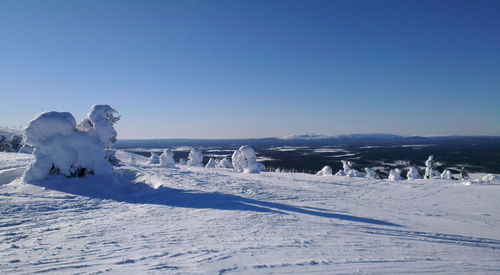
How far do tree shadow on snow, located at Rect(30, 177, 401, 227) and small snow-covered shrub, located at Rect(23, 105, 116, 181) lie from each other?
1.96 feet

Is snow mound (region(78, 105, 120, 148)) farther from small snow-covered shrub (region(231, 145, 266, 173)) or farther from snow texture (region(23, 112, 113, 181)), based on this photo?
small snow-covered shrub (region(231, 145, 266, 173))

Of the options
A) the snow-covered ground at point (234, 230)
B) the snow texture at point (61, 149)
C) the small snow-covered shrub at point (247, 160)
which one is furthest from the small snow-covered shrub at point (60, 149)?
the small snow-covered shrub at point (247, 160)

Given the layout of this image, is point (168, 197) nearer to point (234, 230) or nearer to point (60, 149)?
point (234, 230)

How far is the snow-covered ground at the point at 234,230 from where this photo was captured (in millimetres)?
5281

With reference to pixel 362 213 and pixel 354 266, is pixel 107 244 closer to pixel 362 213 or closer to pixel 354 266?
pixel 354 266

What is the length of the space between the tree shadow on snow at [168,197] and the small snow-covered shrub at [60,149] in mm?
596

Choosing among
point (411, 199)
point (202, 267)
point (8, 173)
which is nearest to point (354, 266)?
point (202, 267)

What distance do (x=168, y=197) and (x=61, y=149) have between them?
6.19m

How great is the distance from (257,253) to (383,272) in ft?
8.20

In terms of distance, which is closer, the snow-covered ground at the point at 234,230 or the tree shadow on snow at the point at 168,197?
the snow-covered ground at the point at 234,230

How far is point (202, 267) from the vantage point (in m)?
5.00

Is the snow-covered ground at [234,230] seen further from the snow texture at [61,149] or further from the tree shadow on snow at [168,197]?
the snow texture at [61,149]

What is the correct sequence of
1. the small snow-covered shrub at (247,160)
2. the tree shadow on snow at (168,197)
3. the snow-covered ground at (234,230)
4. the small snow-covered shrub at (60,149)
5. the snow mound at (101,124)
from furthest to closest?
the small snow-covered shrub at (247,160) → the snow mound at (101,124) → the small snow-covered shrub at (60,149) → the tree shadow on snow at (168,197) → the snow-covered ground at (234,230)

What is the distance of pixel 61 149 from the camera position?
42.7 ft
